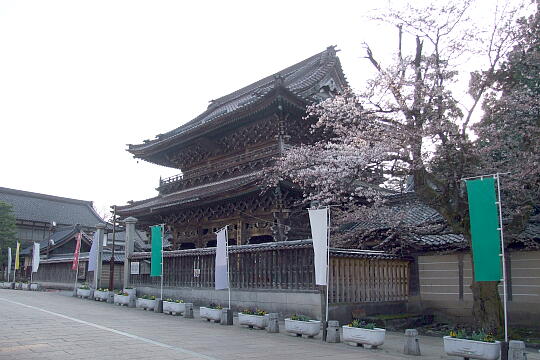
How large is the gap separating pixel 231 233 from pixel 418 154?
40.0ft

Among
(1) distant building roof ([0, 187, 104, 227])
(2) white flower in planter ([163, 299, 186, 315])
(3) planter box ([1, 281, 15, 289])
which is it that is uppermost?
(1) distant building roof ([0, 187, 104, 227])

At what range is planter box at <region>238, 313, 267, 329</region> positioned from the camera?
14.5m

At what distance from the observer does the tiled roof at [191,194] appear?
2033 centimetres

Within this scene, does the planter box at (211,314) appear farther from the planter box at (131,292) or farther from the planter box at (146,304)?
the planter box at (131,292)

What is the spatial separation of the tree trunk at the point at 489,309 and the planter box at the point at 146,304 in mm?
13533

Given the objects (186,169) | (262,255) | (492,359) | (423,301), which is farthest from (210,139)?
(492,359)

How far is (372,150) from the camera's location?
13773 mm

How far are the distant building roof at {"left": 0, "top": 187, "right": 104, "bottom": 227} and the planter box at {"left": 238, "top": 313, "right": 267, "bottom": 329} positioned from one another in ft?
151

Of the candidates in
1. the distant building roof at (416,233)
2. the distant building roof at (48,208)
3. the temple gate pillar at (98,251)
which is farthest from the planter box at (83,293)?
the distant building roof at (48,208)

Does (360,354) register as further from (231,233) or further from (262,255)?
(231,233)

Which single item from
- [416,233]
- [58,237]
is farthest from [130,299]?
[58,237]

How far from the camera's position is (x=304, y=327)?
13000 millimetres

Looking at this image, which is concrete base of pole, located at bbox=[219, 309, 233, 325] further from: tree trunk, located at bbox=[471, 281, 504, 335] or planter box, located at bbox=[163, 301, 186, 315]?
tree trunk, located at bbox=[471, 281, 504, 335]

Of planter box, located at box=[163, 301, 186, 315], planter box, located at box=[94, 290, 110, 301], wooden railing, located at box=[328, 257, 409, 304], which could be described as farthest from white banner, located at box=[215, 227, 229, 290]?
planter box, located at box=[94, 290, 110, 301]
